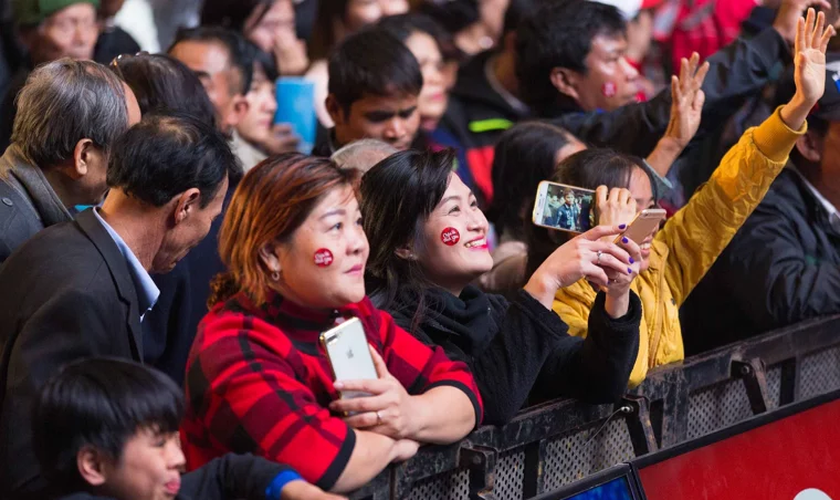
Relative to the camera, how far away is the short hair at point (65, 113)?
10.2 ft

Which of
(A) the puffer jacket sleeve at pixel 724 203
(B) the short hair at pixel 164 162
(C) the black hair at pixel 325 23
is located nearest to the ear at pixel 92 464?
(B) the short hair at pixel 164 162

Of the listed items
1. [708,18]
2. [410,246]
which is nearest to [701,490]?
[410,246]

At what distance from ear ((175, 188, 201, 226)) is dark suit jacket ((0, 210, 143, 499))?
178 millimetres

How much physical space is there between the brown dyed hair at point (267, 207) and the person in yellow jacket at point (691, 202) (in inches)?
43.8

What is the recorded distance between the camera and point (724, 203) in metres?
3.74

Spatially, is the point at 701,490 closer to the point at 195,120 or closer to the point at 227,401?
the point at 227,401

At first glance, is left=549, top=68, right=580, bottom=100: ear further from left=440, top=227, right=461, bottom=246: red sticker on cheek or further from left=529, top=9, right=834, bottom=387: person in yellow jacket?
left=440, top=227, right=461, bottom=246: red sticker on cheek

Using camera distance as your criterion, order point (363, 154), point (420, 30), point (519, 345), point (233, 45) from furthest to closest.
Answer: point (420, 30), point (233, 45), point (363, 154), point (519, 345)

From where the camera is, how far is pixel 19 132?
3.20m

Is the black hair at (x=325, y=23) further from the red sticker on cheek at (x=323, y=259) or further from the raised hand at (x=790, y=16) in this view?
the red sticker on cheek at (x=323, y=259)

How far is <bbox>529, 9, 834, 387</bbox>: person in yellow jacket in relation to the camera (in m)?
3.60

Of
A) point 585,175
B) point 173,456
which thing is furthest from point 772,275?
point 173,456

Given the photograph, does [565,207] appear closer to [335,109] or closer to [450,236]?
[450,236]

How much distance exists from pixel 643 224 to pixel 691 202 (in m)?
0.72
